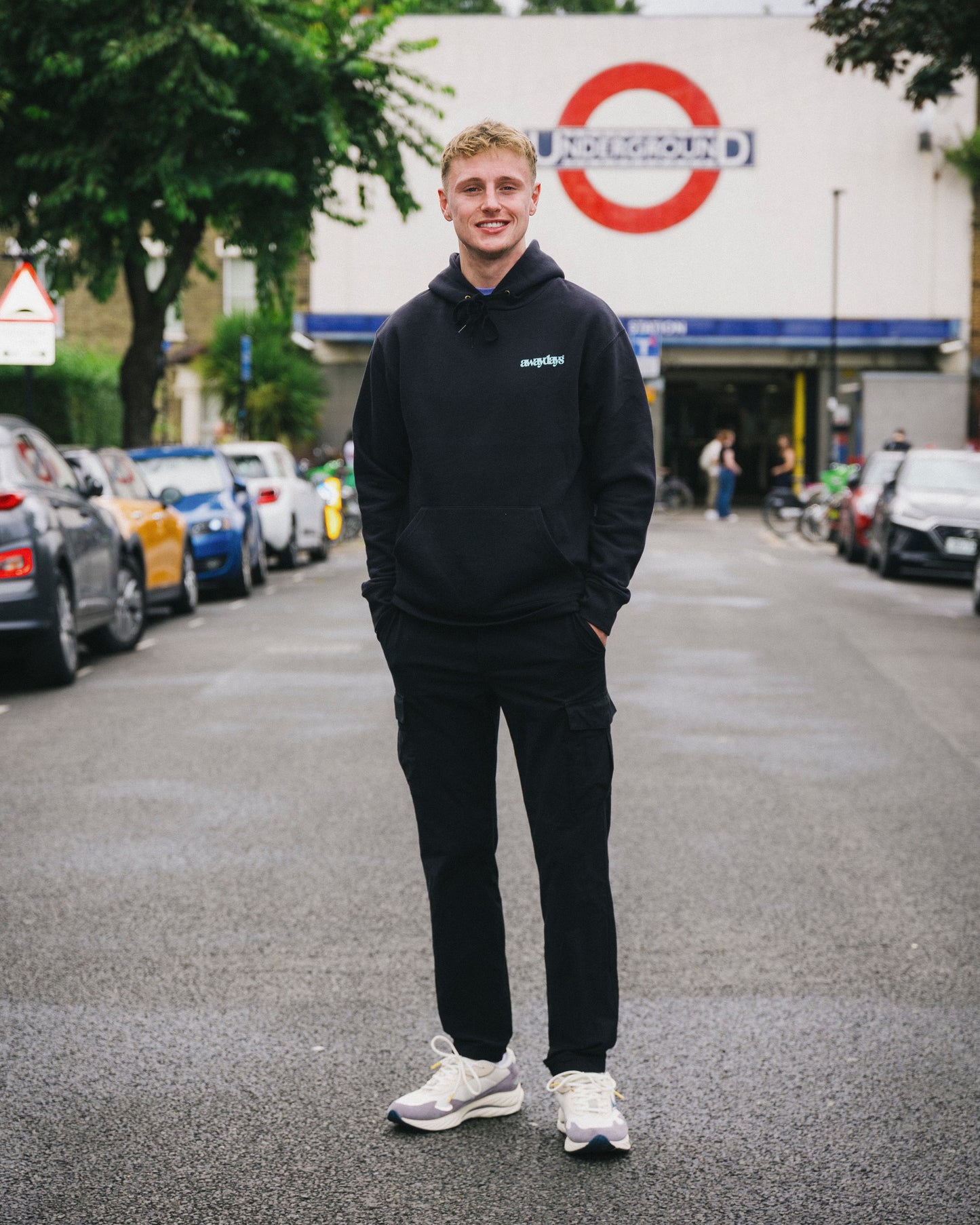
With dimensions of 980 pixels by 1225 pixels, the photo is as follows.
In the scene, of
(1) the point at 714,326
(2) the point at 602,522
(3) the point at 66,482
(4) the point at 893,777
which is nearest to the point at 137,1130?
(2) the point at 602,522

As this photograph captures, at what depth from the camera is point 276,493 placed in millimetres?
22047

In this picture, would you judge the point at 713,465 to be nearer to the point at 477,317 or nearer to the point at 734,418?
the point at 734,418

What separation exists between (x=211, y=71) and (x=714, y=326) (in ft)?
85.0

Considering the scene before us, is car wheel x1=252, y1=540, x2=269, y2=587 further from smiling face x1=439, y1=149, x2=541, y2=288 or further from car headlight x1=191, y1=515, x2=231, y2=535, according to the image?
smiling face x1=439, y1=149, x2=541, y2=288

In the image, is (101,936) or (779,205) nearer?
(101,936)

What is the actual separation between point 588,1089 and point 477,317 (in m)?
1.63

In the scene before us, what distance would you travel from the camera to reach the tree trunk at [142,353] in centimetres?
2158

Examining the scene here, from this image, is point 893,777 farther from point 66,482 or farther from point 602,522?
point 66,482

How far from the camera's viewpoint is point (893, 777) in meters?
8.01

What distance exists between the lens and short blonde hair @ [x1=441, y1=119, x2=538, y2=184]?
3498 mm

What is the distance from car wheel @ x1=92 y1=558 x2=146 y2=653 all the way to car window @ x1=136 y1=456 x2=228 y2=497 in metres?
4.79

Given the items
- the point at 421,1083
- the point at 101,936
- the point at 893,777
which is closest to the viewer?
the point at 421,1083

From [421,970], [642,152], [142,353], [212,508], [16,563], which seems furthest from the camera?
[642,152]

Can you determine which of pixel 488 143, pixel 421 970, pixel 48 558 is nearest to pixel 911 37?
pixel 48 558
